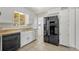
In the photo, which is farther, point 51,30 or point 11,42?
point 51,30

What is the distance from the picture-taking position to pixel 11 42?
49.4 inches

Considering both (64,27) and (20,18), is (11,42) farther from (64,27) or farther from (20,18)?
(64,27)

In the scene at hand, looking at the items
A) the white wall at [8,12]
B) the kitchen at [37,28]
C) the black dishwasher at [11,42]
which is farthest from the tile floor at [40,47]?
the white wall at [8,12]

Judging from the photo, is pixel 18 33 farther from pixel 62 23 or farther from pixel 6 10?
pixel 62 23

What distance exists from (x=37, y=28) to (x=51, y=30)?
245mm

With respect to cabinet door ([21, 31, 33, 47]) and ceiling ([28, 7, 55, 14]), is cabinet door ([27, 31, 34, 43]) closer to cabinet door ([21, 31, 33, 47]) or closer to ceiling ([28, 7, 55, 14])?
cabinet door ([21, 31, 33, 47])

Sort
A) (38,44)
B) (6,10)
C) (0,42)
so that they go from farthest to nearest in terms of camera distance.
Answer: (38,44) < (6,10) < (0,42)

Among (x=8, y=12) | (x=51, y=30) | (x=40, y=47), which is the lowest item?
(x=40, y=47)

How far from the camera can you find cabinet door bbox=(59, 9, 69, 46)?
4.24 ft

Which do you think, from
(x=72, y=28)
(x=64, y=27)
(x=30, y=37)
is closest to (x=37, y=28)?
(x=30, y=37)

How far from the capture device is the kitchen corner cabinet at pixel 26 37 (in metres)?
1.35
